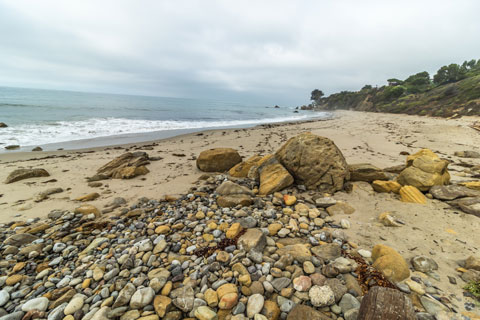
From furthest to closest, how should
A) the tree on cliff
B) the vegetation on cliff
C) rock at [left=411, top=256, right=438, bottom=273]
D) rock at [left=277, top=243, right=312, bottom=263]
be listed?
the tree on cliff → the vegetation on cliff → rock at [left=277, top=243, right=312, bottom=263] → rock at [left=411, top=256, right=438, bottom=273]

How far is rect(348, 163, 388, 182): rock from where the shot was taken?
4.71 metres

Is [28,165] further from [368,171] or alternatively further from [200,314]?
[368,171]

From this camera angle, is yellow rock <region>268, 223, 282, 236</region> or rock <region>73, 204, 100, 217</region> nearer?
yellow rock <region>268, 223, 282, 236</region>

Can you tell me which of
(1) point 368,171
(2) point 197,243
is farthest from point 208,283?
(1) point 368,171

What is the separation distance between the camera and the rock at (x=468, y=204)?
319cm

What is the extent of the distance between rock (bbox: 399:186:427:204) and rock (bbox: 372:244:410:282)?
2.15 meters

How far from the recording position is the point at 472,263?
2.18m

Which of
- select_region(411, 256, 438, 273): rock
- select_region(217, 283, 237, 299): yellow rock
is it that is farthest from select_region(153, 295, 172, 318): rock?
select_region(411, 256, 438, 273): rock

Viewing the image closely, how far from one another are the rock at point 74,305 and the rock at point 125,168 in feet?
14.5

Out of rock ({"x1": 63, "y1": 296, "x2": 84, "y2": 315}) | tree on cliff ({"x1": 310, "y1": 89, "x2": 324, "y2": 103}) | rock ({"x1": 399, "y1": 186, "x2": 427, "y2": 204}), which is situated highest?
tree on cliff ({"x1": 310, "y1": 89, "x2": 324, "y2": 103})

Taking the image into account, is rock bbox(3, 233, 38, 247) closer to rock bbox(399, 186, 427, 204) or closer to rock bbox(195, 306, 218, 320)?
rock bbox(195, 306, 218, 320)

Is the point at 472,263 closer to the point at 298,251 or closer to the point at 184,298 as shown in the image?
the point at 298,251

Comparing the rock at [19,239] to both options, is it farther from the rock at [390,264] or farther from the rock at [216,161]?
the rock at [390,264]

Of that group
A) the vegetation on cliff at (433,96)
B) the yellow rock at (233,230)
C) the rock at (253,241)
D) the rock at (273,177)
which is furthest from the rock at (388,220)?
the vegetation on cliff at (433,96)
